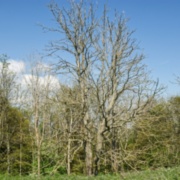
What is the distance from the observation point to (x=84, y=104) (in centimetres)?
1310

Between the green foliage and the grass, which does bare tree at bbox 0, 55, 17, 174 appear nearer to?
the green foliage

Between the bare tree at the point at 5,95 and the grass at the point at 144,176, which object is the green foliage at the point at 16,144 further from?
the grass at the point at 144,176

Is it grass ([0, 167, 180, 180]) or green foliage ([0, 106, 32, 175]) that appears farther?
green foliage ([0, 106, 32, 175])

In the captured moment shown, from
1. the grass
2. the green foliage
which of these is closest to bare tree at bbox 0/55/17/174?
the green foliage

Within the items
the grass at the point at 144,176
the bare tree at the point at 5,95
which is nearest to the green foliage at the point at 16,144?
the bare tree at the point at 5,95

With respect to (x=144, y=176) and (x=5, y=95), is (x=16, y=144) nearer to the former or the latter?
(x=5, y=95)

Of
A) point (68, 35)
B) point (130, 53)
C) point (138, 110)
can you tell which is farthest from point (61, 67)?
point (138, 110)

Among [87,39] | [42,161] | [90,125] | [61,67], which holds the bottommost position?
[42,161]

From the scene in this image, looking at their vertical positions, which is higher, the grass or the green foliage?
the green foliage

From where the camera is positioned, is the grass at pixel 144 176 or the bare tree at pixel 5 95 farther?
the bare tree at pixel 5 95

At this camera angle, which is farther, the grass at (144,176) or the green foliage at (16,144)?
the green foliage at (16,144)

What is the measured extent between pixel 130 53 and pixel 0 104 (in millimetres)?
15564

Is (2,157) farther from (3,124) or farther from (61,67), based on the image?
(61,67)

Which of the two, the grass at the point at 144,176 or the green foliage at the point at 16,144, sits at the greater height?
the green foliage at the point at 16,144
